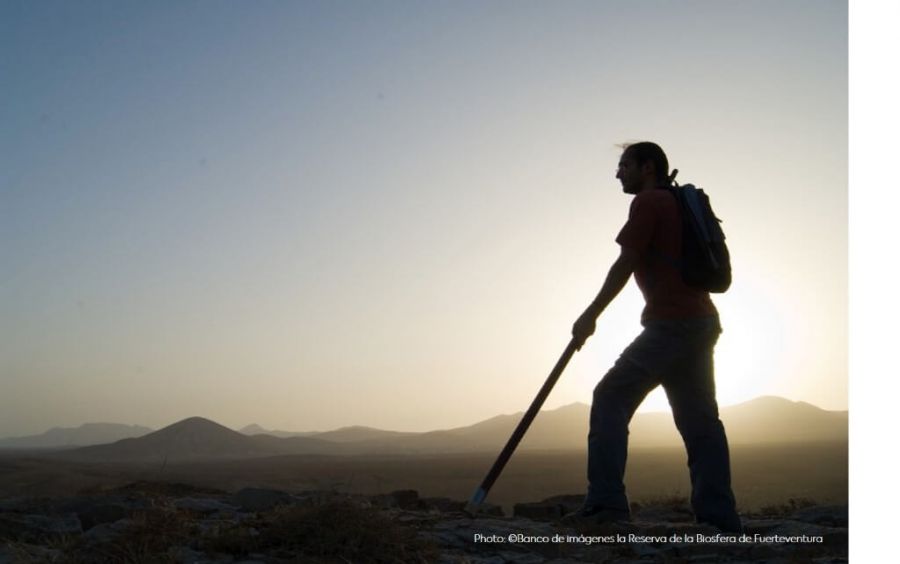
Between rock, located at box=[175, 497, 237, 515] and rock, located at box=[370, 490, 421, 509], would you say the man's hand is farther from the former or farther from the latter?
rock, located at box=[175, 497, 237, 515]

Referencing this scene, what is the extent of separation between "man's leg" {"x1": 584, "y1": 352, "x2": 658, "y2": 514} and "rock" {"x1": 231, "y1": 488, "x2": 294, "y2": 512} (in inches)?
94.2

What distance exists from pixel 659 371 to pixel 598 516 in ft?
3.08

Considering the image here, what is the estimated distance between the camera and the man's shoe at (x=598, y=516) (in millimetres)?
4625

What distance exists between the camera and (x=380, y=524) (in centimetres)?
371

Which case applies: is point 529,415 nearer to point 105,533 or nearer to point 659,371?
point 659,371

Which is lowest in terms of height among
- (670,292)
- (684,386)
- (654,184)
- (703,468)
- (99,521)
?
(99,521)

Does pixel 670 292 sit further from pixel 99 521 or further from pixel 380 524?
pixel 99 521

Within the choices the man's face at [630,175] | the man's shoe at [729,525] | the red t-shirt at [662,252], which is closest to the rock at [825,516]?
the man's shoe at [729,525]

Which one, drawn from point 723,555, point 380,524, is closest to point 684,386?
point 723,555

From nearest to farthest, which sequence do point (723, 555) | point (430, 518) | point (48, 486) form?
point (723, 555) < point (430, 518) < point (48, 486)

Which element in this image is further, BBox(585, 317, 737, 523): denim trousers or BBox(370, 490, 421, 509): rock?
BBox(370, 490, 421, 509): rock

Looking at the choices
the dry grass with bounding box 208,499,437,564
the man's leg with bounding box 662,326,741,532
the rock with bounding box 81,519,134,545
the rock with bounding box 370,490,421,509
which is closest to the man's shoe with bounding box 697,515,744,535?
the man's leg with bounding box 662,326,741,532

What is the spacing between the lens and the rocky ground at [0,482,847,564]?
3514 mm

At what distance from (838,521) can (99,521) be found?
15.7 ft
